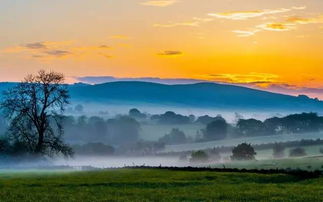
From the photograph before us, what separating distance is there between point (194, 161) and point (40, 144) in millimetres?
51353

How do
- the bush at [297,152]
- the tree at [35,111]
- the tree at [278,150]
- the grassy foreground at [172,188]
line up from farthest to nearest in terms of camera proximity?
the tree at [278,150], the bush at [297,152], the tree at [35,111], the grassy foreground at [172,188]

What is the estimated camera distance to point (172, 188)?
47.5 metres

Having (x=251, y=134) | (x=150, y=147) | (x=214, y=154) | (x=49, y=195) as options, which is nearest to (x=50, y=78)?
(x=49, y=195)

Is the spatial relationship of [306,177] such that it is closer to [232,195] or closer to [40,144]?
[232,195]

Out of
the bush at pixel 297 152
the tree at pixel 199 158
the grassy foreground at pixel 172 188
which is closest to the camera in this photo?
the grassy foreground at pixel 172 188

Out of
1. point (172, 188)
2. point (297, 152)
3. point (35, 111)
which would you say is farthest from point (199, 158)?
point (172, 188)

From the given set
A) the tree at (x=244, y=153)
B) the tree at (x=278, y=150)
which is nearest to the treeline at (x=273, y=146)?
the tree at (x=278, y=150)

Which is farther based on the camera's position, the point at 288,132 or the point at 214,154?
the point at 288,132

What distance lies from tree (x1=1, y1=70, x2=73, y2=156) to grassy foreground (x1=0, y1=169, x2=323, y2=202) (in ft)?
95.4

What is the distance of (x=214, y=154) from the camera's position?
150 meters

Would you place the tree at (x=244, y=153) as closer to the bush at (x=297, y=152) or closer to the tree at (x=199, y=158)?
the tree at (x=199, y=158)

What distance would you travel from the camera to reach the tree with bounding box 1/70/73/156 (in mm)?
85225

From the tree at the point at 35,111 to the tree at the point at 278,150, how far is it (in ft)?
225

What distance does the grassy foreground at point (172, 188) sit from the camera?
40250mm
